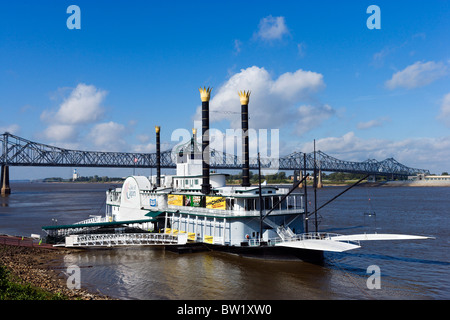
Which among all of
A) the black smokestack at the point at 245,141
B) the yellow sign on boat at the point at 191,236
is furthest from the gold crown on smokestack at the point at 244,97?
the yellow sign on boat at the point at 191,236

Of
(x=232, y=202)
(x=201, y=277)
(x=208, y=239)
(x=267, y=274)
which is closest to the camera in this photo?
(x=201, y=277)

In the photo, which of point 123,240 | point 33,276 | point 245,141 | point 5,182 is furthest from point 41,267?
point 5,182

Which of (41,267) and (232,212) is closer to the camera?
(41,267)

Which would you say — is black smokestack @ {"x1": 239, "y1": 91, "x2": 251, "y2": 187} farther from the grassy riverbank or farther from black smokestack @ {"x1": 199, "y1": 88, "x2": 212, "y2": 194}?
the grassy riverbank

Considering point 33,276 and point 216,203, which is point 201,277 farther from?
point 33,276

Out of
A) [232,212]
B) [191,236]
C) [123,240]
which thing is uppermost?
[232,212]

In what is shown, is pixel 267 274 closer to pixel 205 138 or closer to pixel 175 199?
pixel 175 199

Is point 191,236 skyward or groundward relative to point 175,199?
groundward

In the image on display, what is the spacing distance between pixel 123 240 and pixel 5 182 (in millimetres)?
133712

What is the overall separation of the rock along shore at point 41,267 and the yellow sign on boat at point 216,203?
13.2 meters

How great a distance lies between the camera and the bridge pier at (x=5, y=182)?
140 metres

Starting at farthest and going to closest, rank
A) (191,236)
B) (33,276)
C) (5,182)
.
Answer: (5,182) → (191,236) → (33,276)

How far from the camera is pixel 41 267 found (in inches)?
1192
